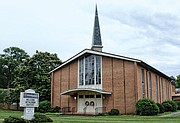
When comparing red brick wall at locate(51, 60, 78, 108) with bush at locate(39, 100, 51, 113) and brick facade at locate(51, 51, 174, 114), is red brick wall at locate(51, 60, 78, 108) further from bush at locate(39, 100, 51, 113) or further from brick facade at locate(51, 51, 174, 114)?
bush at locate(39, 100, 51, 113)

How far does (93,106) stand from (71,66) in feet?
20.4

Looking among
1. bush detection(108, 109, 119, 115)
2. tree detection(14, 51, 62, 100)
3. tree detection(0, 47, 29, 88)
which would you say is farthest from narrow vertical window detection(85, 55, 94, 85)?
tree detection(0, 47, 29, 88)

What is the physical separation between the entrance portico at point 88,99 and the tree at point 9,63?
129 ft

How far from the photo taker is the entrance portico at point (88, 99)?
2969 cm

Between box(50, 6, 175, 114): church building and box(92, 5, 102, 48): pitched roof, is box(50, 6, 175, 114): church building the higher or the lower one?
the lower one

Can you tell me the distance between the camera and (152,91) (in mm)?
33469

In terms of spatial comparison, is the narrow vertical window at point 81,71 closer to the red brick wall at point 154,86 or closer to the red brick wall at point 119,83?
the red brick wall at point 119,83

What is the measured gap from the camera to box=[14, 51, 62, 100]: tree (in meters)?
39.0

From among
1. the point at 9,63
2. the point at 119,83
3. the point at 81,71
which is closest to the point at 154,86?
the point at 119,83

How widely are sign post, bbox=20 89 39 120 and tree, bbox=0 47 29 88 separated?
51887 millimetres

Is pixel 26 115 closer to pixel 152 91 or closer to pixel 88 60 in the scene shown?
pixel 88 60

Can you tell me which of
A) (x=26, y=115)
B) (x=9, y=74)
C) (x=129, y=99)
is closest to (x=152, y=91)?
(x=129, y=99)

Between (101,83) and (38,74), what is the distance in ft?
45.1

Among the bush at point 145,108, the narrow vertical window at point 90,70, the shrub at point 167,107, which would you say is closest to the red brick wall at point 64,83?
the narrow vertical window at point 90,70
